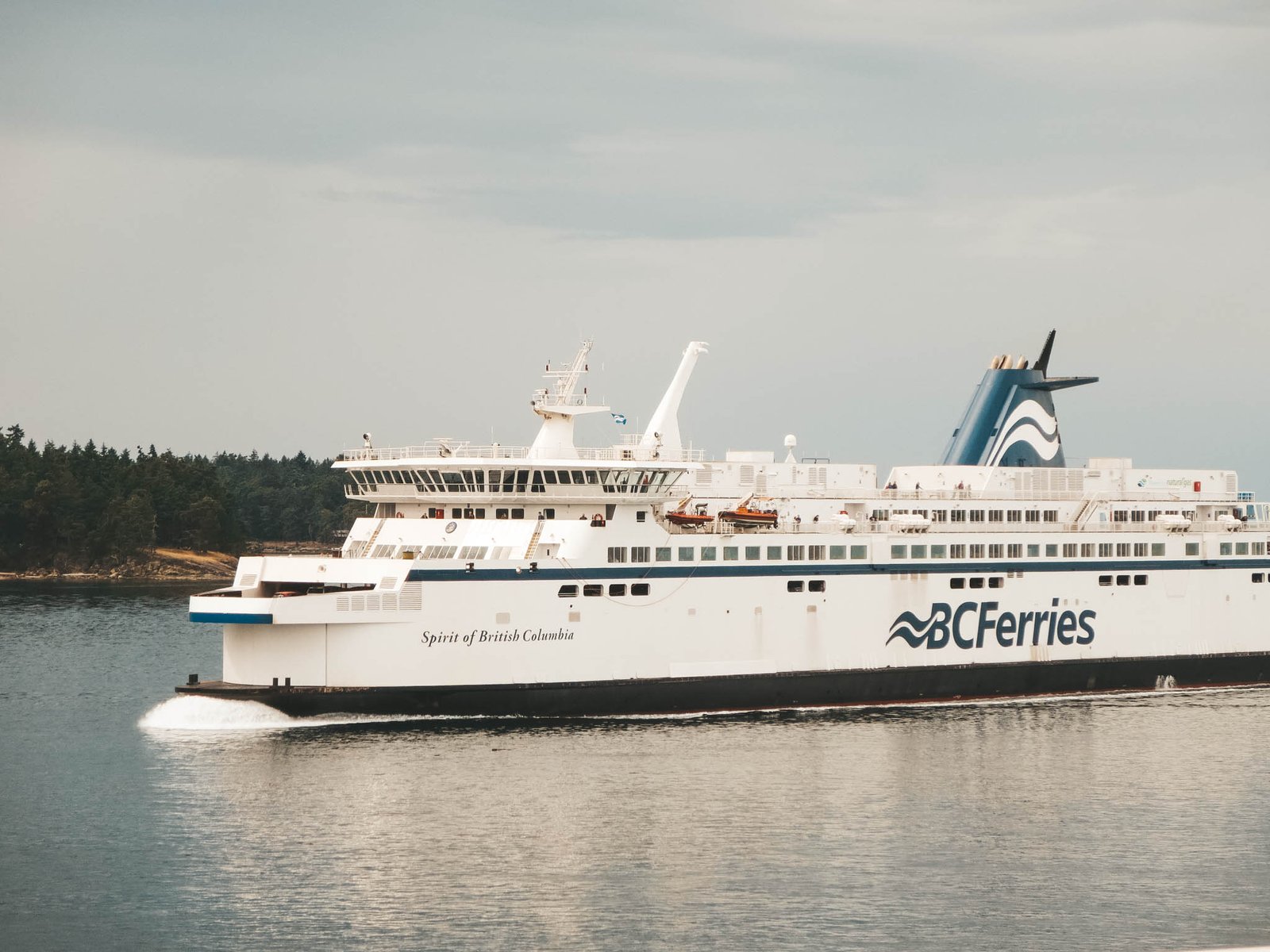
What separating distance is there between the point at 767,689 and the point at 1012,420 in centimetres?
1443

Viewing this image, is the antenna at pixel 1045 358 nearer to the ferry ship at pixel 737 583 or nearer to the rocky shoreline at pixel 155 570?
the ferry ship at pixel 737 583

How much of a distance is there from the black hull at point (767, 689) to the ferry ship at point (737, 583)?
0.19 feet

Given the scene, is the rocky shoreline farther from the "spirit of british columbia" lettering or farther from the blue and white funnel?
the "spirit of british columbia" lettering

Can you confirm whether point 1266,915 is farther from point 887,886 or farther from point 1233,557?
point 1233,557

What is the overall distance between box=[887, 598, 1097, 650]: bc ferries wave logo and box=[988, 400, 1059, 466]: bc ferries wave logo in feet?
21.6

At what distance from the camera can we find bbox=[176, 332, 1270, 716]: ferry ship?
34.7 metres

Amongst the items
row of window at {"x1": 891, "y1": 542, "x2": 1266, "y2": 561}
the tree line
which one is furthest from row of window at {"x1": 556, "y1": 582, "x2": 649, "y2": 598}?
the tree line

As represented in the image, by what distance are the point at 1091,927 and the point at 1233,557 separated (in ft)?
83.2

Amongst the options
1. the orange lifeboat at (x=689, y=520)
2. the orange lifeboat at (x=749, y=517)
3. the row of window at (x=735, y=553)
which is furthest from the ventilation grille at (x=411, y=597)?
the orange lifeboat at (x=749, y=517)

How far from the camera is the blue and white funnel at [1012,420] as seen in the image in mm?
47438

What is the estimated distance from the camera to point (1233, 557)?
149 feet

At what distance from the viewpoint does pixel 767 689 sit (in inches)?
1510

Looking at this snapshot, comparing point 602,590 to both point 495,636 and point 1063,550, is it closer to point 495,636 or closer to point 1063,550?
point 495,636

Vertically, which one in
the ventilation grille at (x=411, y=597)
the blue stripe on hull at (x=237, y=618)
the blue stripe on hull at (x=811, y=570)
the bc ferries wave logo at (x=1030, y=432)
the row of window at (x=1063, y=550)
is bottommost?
the blue stripe on hull at (x=237, y=618)
